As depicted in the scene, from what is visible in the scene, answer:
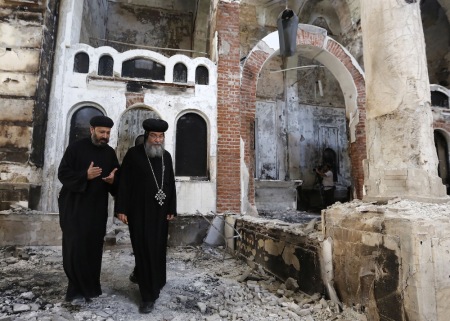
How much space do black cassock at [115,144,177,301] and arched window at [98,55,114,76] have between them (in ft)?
12.9

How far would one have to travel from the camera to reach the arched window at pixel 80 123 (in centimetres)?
631

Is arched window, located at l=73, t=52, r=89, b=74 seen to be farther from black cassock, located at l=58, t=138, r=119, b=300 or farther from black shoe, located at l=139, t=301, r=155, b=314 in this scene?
black shoe, located at l=139, t=301, r=155, b=314

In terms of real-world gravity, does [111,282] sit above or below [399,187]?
below

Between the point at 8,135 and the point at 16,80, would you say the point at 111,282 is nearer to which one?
the point at 8,135

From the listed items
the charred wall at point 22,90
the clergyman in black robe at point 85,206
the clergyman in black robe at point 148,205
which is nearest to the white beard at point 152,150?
the clergyman in black robe at point 148,205

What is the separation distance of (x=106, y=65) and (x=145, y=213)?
4656 mm

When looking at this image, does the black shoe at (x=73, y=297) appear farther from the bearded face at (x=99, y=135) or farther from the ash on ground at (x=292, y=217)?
the ash on ground at (x=292, y=217)

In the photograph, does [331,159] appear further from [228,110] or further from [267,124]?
[228,110]

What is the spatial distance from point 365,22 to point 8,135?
19.8ft

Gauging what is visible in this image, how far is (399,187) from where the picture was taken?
2461 millimetres

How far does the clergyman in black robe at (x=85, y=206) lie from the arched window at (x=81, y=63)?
3.77 m

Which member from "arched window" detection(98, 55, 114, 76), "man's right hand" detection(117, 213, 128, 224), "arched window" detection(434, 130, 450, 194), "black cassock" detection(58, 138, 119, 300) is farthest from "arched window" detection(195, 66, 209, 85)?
"arched window" detection(434, 130, 450, 194)

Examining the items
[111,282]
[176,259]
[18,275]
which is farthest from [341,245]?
[18,275]

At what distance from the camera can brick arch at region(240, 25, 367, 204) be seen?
23.3 ft
